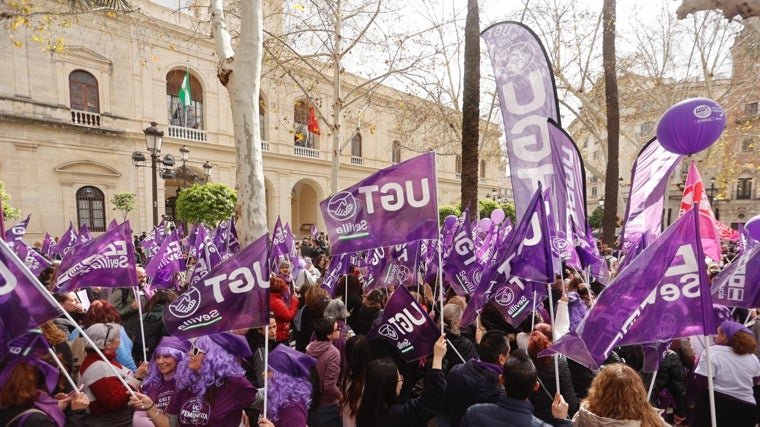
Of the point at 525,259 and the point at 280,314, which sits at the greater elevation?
the point at 525,259

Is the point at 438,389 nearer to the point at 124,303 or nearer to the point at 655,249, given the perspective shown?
the point at 655,249

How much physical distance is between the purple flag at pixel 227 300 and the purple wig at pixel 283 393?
1.42 ft

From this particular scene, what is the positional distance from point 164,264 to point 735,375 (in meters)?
7.14

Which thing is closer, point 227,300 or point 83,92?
point 227,300

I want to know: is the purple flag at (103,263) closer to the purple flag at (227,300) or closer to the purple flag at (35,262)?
the purple flag at (35,262)

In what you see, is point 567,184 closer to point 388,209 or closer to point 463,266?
point 463,266

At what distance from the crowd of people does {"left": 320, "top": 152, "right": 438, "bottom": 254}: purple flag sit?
0.80 meters

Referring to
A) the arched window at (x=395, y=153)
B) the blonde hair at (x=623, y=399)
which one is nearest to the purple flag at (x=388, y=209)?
the blonde hair at (x=623, y=399)

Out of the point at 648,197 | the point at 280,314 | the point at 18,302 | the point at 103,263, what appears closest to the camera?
the point at 18,302

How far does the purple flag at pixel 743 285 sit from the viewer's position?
3508 mm

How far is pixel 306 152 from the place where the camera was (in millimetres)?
28594

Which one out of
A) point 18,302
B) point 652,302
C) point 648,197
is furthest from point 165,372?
point 648,197

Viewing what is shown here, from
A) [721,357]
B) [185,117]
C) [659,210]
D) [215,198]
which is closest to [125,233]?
[721,357]

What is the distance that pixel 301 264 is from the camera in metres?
8.77
